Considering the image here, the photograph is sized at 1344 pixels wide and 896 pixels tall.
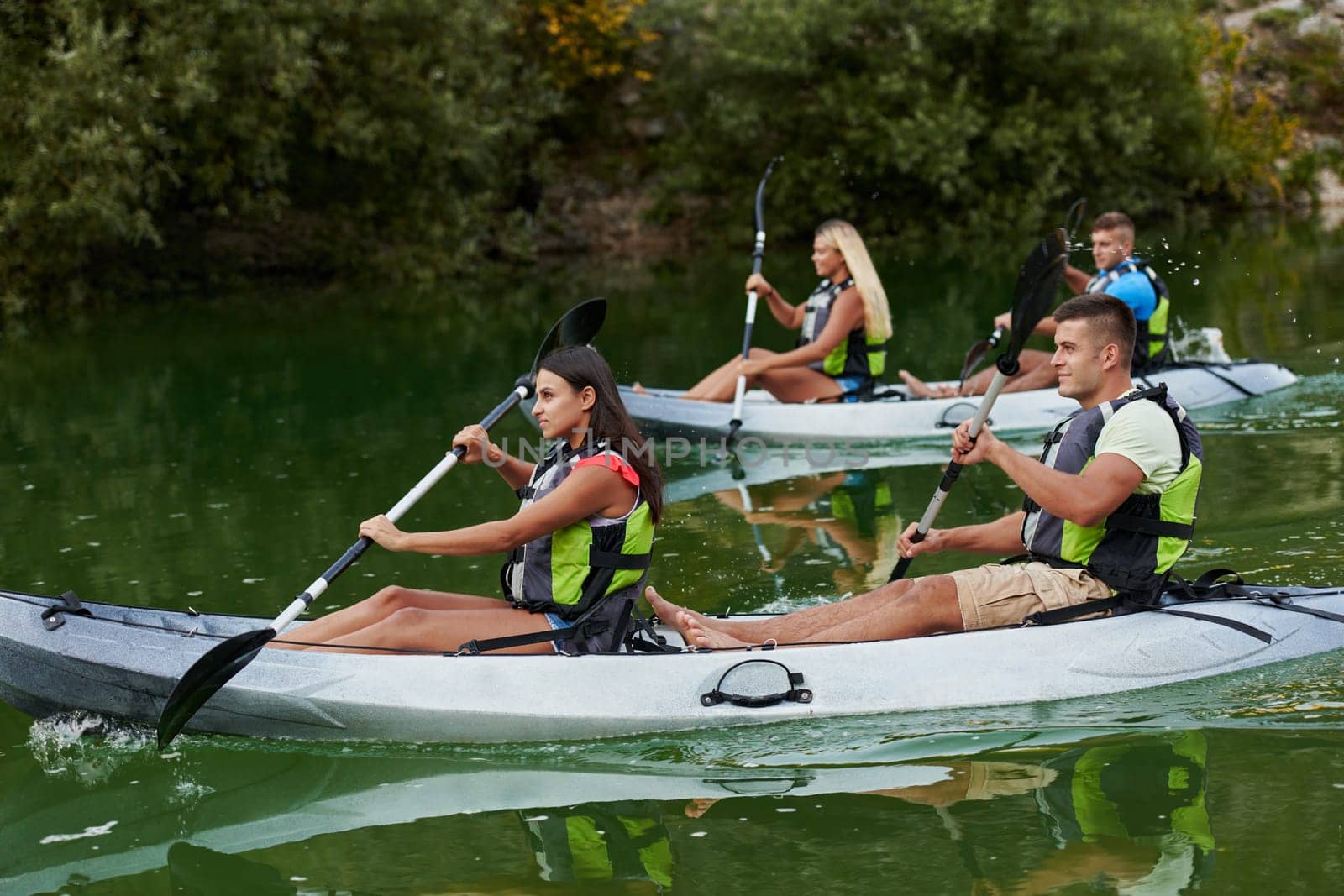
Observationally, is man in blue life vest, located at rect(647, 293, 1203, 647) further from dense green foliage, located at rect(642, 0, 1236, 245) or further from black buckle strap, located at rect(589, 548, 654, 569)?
dense green foliage, located at rect(642, 0, 1236, 245)

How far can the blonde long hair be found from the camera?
866cm

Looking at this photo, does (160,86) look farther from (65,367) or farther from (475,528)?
(475,528)

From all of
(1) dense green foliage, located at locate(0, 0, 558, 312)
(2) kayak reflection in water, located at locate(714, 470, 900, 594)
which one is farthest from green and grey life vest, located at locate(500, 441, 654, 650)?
(1) dense green foliage, located at locate(0, 0, 558, 312)

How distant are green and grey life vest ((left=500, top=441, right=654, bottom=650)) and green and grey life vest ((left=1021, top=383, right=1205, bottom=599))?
124 cm

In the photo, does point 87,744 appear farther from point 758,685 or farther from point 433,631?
point 758,685

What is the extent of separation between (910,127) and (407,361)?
36.6ft

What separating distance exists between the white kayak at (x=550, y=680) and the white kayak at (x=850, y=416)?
171 inches

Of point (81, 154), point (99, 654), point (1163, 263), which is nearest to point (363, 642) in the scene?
point (99, 654)

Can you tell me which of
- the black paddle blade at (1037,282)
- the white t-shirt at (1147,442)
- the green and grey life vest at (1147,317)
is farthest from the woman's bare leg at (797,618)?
the green and grey life vest at (1147,317)

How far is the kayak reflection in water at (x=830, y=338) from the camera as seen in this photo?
8711mm

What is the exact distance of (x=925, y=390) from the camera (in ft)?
30.4

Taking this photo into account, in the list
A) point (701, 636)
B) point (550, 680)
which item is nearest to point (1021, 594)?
point (701, 636)

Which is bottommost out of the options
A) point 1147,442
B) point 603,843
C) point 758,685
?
point 603,843

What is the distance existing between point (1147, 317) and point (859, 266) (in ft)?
5.66
